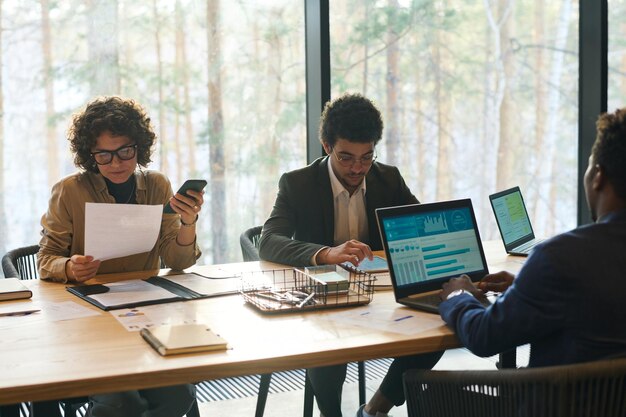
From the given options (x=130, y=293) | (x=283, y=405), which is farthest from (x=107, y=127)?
(x=283, y=405)

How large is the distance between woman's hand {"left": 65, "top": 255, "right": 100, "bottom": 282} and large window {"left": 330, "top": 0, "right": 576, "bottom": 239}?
1.78m

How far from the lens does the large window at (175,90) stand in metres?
3.25

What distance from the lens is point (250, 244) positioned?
9.78 ft

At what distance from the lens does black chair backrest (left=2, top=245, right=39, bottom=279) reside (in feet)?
8.68

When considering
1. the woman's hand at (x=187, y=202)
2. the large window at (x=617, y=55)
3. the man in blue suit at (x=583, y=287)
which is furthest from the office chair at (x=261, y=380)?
the large window at (x=617, y=55)

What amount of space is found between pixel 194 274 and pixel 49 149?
114 cm

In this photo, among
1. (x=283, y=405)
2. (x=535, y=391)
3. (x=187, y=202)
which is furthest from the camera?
(x=283, y=405)

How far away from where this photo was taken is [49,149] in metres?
3.31

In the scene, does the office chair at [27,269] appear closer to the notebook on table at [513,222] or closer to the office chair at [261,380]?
the office chair at [261,380]

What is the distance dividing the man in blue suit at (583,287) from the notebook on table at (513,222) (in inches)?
47.6

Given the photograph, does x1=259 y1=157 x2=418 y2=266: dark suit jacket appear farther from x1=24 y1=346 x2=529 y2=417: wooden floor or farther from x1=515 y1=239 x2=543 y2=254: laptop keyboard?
x1=24 y1=346 x2=529 y2=417: wooden floor

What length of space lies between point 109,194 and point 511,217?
148 cm

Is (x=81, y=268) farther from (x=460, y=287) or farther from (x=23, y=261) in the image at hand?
(x=460, y=287)

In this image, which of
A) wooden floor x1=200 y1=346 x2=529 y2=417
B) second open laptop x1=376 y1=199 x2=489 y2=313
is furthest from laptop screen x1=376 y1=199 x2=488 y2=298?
wooden floor x1=200 y1=346 x2=529 y2=417
